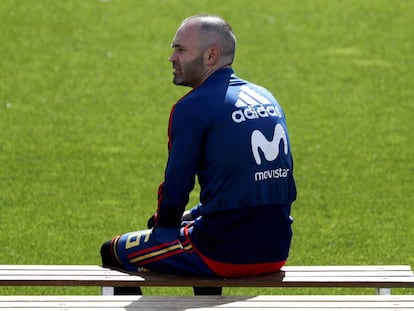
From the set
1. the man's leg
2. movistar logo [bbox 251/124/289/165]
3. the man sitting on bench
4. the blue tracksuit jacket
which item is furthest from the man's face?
the man's leg

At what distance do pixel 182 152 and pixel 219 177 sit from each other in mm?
231

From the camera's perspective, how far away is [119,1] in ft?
48.5

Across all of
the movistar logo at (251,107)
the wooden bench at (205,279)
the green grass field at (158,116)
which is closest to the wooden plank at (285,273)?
the wooden bench at (205,279)

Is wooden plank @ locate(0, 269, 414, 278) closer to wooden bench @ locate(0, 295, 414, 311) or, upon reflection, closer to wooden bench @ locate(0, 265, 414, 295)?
wooden bench @ locate(0, 265, 414, 295)

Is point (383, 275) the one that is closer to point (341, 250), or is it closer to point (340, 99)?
point (341, 250)

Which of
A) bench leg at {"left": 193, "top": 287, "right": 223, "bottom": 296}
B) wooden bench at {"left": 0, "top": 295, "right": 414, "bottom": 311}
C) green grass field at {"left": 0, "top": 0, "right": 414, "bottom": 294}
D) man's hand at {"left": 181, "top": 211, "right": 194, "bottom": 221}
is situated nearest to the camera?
wooden bench at {"left": 0, "top": 295, "right": 414, "bottom": 311}

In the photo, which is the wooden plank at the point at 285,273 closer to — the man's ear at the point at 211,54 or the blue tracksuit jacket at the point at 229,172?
the blue tracksuit jacket at the point at 229,172

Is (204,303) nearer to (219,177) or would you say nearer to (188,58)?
(219,177)

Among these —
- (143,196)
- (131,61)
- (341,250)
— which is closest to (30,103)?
(131,61)

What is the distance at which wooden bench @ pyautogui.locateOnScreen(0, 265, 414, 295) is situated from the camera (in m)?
5.90

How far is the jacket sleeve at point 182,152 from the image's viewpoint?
5836 mm

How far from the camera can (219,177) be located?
5871 mm

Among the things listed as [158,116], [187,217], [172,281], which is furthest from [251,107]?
[158,116]

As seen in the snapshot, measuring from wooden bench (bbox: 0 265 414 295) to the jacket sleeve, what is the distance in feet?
1.41
